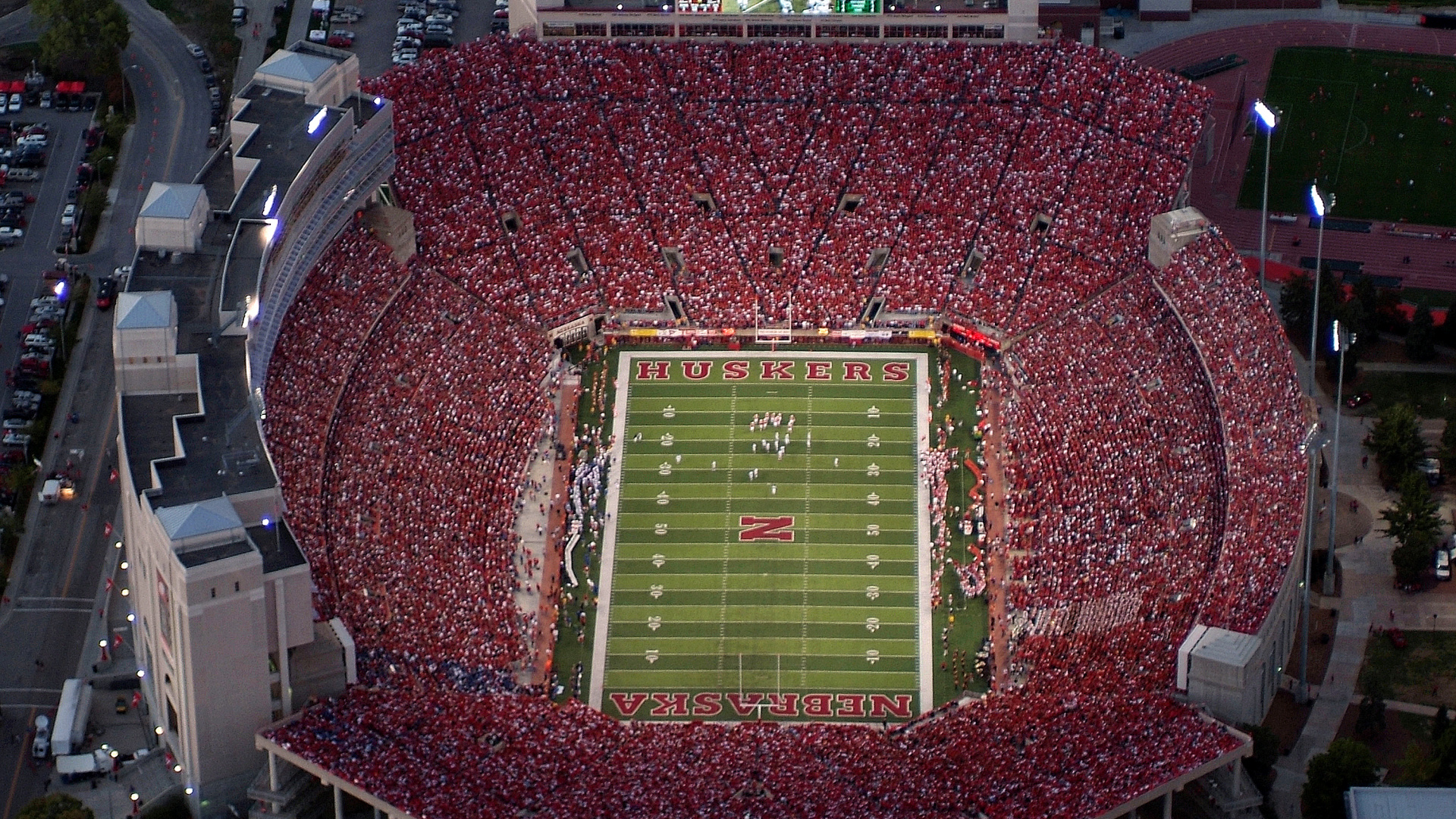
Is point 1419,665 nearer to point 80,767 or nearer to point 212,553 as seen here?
point 212,553

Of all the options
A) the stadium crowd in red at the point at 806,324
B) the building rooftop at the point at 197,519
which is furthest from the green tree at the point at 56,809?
the building rooftop at the point at 197,519

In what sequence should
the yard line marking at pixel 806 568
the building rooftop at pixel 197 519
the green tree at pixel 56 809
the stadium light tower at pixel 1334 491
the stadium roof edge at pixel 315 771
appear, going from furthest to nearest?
the stadium light tower at pixel 1334 491
the yard line marking at pixel 806 568
the green tree at pixel 56 809
the building rooftop at pixel 197 519
the stadium roof edge at pixel 315 771

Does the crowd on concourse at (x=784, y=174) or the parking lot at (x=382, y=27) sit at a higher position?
the parking lot at (x=382, y=27)

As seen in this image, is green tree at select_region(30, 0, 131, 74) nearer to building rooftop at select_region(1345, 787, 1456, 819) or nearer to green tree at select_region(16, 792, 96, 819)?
green tree at select_region(16, 792, 96, 819)

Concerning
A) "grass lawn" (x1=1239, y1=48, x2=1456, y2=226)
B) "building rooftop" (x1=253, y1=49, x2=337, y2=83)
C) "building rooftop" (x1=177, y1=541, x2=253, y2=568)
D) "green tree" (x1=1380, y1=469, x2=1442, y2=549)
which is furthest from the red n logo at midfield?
"grass lawn" (x1=1239, y1=48, x2=1456, y2=226)

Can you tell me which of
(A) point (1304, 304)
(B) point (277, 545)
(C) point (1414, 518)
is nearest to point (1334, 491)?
(C) point (1414, 518)

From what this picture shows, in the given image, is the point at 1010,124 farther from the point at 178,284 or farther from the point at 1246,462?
the point at 178,284

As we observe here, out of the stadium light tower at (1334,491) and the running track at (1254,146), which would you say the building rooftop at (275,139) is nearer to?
the stadium light tower at (1334,491)
